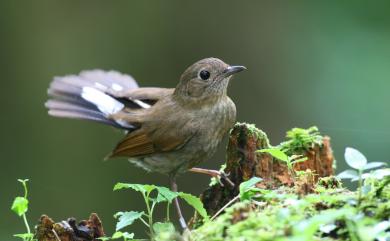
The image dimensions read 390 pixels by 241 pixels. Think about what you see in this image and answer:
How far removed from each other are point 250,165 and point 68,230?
128 cm

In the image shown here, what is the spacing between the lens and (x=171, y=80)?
1080 cm

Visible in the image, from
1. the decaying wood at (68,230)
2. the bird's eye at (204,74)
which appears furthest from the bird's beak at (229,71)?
the decaying wood at (68,230)

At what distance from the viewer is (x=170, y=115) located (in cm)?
559

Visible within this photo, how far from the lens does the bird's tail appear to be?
234 inches

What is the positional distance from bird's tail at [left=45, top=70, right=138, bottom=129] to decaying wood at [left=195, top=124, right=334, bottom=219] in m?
1.74

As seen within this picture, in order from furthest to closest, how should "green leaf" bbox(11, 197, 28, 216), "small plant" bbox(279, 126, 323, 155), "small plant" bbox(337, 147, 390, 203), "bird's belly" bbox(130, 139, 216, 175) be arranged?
"bird's belly" bbox(130, 139, 216, 175) < "small plant" bbox(279, 126, 323, 155) < "green leaf" bbox(11, 197, 28, 216) < "small plant" bbox(337, 147, 390, 203)

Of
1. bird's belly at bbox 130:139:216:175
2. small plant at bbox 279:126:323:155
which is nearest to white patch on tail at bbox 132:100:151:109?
bird's belly at bbox 130:139:216:175

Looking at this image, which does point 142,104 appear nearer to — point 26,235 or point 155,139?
point 155,139

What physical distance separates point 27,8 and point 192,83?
6.18 metres

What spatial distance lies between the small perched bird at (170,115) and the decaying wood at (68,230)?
2205mm

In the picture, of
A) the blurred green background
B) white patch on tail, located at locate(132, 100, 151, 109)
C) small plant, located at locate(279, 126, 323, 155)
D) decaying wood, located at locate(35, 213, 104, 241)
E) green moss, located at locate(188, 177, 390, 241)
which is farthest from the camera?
the blurred green background

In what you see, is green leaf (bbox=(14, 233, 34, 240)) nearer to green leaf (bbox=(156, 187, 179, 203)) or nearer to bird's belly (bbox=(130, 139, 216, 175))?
green leaf (bbox=(156, 187, 179, 203))

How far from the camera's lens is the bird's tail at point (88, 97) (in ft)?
19.5

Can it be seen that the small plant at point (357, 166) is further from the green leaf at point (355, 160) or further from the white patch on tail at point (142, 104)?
the white patch on tail at point (142, 104)
